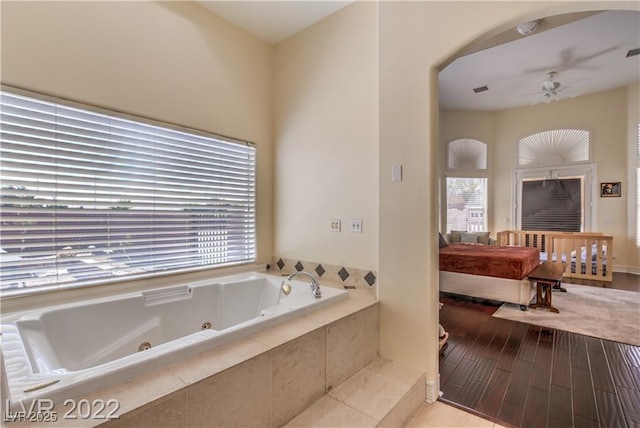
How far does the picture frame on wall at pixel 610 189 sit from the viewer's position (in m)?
5.51

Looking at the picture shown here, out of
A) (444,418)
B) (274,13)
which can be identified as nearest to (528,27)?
(274,13)

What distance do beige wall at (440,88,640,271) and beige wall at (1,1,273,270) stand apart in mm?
5250

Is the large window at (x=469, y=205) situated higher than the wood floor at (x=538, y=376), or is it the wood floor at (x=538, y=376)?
the large window at (x=469, y=205)

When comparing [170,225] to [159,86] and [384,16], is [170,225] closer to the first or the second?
[159,86]

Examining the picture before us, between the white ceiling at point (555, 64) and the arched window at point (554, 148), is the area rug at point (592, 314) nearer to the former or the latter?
the arched window at point (554, 148)

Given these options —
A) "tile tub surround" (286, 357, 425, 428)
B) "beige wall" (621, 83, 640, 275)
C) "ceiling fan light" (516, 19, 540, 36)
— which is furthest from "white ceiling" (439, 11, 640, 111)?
"tile tub surround" (286, 357, 425, 428)

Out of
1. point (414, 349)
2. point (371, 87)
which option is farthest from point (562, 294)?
point (371, 87)

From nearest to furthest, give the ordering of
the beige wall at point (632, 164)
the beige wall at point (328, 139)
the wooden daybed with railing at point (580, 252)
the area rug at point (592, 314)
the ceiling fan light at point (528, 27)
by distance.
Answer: the ceiling fan light at point (528, 27) < the beige wall at point (328, 139) < the area rug at point (592, 314) < the wooden daybed with railing at point (580, 252) < the beige wall at point (632, 164)

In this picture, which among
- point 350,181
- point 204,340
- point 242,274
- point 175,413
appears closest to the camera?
point 175,413

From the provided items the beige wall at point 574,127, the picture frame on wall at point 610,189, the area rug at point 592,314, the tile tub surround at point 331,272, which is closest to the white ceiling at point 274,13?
the tile tub surround at point 331,272

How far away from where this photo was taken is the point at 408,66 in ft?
6.58

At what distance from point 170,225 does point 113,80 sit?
113cm

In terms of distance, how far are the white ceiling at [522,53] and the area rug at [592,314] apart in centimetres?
286

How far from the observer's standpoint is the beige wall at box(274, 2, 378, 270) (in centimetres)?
242
